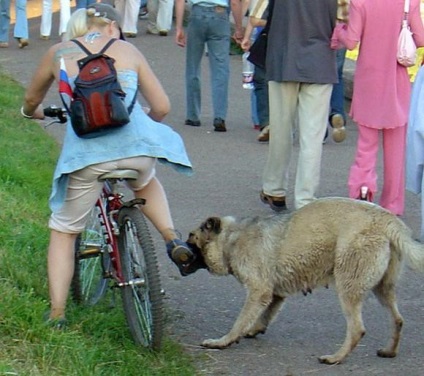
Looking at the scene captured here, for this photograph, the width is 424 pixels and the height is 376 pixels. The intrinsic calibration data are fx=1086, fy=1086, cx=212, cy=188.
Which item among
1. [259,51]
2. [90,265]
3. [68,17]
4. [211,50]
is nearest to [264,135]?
[211,50]

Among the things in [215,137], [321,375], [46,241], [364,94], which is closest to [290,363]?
[321,375]

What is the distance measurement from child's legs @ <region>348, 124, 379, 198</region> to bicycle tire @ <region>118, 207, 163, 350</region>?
3128mm

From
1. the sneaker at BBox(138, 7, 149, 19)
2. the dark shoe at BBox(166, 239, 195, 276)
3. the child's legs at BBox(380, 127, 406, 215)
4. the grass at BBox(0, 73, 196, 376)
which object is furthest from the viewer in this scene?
the sneaker at BBox(138, 7, 149, 19)

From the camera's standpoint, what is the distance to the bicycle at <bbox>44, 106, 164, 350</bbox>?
4.98 m

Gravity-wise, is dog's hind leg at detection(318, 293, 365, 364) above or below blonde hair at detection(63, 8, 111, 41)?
below

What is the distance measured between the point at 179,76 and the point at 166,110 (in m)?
9.44

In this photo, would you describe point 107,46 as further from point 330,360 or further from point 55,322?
point 330,360

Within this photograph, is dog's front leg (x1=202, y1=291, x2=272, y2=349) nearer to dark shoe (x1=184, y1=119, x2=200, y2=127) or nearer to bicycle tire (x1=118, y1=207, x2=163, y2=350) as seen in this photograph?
bicycle tire (x1=118, y1=207, x2=163, y2=350)

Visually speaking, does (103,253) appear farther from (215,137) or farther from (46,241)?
A: (215,137)

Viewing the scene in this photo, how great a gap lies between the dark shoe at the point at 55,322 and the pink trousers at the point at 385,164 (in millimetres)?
3377

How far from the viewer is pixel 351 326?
522 centimetres

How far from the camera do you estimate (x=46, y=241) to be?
6.60m

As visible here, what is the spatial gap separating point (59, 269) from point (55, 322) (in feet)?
0.88

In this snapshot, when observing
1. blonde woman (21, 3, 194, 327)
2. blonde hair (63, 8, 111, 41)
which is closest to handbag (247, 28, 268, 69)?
blonde woman (21, 3, 194, 327)
